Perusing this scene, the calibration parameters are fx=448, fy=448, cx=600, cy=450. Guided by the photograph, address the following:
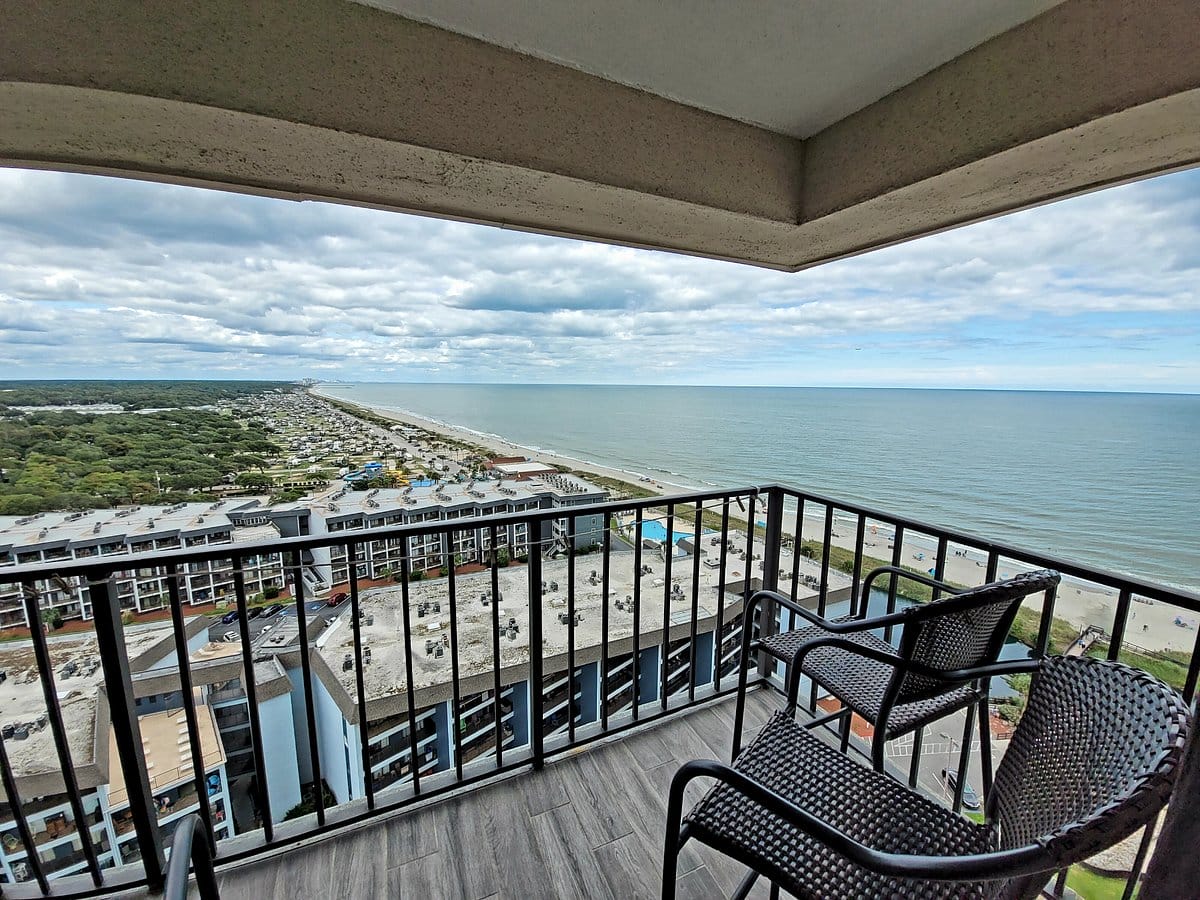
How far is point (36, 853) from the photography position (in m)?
1.34

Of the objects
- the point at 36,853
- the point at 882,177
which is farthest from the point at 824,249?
the point at 36,853

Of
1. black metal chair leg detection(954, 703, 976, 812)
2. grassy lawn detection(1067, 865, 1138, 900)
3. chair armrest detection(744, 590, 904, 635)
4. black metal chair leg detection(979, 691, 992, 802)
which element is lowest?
grassy lawn detection(1067, 865, 1138, 900)

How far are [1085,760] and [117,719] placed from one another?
2.26 metres

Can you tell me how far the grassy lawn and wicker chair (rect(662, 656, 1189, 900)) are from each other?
83 cm

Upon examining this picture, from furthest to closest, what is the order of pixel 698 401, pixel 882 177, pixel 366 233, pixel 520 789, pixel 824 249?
1. pixel 698 401
2. pixel 366 233
3. pixel 824 249
4. pixel 520 789
5. pixel 882 177

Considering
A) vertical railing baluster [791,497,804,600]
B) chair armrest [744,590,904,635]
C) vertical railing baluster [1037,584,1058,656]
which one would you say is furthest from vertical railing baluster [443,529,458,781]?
vertical railing baluster [1037,584,1058,656]

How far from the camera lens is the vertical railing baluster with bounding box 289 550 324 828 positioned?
1.44 m

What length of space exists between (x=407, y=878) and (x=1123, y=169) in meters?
3.21

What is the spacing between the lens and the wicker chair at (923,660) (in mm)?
1096

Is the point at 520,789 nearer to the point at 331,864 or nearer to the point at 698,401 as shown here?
the point at 331,864

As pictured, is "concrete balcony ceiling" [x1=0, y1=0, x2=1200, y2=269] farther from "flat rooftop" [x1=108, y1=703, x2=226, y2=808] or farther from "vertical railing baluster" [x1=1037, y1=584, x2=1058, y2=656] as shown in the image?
"flat rooftop" [x1=108, y1=703, x2=226, y2=808]

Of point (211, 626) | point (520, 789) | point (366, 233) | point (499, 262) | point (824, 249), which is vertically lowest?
point (520, 789)

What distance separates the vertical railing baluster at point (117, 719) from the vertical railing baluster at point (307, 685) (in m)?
0.30

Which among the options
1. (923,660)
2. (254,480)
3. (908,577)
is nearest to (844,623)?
(923,660)
